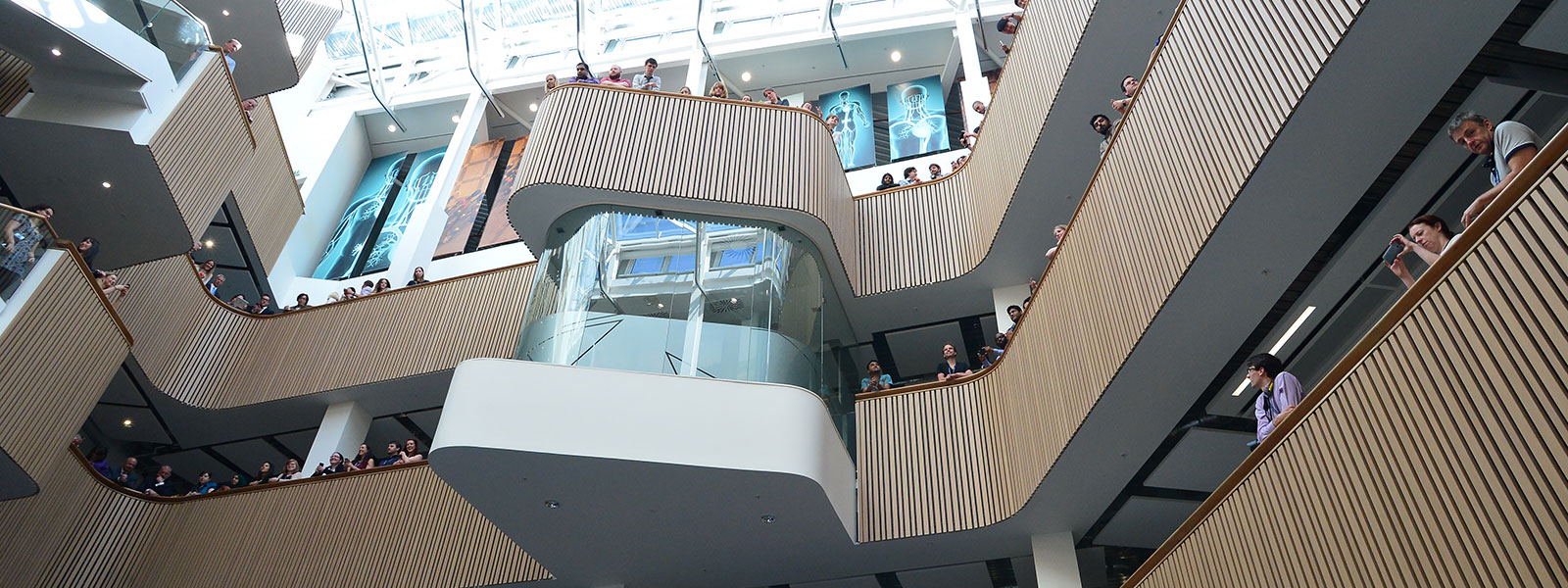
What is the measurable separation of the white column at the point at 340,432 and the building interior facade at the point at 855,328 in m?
0.09

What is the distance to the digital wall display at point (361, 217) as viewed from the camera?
20.1 m

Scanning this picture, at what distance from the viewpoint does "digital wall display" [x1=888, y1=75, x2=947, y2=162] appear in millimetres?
18250

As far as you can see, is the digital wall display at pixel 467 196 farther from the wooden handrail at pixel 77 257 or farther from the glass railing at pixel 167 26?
the wooden handrail at pixel 77 257

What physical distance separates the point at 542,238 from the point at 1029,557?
6.76 m

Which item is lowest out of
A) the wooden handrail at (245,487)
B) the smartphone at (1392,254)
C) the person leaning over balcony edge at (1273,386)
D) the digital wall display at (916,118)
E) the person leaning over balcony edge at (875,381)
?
the person leaning over balcony edge at (1273,386)

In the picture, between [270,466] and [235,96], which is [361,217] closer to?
[235,96]

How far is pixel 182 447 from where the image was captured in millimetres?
15727

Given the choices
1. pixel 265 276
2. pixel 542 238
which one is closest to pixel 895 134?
pixel 542 238

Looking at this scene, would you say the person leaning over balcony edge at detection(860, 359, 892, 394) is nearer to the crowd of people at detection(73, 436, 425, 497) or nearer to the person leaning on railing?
the crowd of people at detection(73, 436, 425, 497)

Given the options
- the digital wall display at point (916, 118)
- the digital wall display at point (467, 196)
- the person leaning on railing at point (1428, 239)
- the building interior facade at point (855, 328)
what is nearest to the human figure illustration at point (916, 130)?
the digital wall display at point (916, 118)

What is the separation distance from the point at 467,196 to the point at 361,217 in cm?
→ 263

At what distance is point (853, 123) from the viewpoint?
19859mm

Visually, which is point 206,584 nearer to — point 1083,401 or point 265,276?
point 265,276

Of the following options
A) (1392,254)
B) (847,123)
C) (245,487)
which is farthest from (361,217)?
(1392,254)
